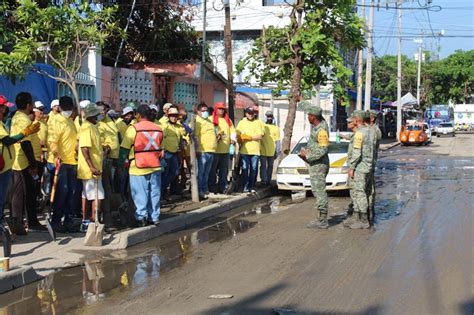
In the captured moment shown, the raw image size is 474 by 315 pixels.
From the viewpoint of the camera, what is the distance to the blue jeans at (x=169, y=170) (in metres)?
12.6

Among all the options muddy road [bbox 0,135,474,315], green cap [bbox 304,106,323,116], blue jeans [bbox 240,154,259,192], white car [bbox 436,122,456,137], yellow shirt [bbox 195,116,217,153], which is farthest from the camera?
white car [bbox 436,122,456,137]

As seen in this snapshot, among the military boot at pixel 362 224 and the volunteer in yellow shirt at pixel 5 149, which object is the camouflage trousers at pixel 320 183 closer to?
the military boot at pixel 362 224

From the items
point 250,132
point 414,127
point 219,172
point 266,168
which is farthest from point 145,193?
point 414,127

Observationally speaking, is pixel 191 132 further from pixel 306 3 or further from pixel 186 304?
pixel 186 304

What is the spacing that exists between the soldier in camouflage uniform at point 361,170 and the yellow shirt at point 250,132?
4.53 m

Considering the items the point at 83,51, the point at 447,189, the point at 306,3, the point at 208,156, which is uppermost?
the point at 306,3

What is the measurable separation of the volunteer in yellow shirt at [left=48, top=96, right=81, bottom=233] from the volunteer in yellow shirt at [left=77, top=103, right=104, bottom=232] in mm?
259

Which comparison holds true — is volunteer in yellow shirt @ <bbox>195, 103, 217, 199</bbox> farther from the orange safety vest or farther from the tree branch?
the tree branch

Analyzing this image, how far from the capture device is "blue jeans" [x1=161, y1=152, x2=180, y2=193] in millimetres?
12617

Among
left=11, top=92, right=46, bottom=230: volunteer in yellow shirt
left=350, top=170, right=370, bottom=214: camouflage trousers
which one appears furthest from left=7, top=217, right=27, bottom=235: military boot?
left=350, top=170, right=370, bottom=214: camouflage trousers

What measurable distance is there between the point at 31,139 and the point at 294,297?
514cm

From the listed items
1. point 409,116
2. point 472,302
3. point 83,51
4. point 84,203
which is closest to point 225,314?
point 472,302

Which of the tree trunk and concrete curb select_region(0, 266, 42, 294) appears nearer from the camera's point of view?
concrete curb select_region(0, 266, 42, 294)

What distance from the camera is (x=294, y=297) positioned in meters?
6.43
